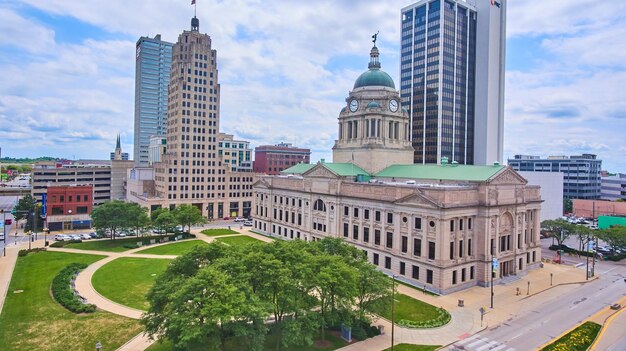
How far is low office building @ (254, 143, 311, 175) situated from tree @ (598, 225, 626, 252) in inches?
4476

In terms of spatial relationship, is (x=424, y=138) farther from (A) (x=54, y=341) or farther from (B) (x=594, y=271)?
(A) (x=54, y=341)

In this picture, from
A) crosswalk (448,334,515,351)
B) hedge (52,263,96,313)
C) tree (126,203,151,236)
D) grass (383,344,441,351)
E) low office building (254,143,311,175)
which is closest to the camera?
grass (383,344,441,351)

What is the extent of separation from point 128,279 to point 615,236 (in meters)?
89.3

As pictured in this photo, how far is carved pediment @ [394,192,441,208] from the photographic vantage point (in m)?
56.6

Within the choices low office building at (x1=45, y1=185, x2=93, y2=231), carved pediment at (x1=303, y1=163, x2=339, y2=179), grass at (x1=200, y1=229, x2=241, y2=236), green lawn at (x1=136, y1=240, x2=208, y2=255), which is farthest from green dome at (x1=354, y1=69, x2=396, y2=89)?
low office building at (x1=45, y1=185, x2=93, y2=231)

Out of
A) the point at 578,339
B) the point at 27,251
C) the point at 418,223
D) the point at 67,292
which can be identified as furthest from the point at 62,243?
the point at 578,339

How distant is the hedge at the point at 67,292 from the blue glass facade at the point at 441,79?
346ft

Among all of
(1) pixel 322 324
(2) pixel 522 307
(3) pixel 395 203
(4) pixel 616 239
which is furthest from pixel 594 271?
(1) pixel 322 324

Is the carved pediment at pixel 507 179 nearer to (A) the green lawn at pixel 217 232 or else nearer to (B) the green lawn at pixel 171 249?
(B) the green lawn at pixel 171 249

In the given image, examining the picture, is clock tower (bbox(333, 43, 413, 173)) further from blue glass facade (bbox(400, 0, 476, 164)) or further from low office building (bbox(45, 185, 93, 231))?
low office building (bbox(45, 185, 93, 231))

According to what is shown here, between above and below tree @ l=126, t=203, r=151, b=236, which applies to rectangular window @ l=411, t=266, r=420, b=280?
below

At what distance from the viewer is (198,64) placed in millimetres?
119750

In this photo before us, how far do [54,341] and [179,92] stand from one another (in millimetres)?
90531

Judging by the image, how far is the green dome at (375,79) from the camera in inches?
3509
